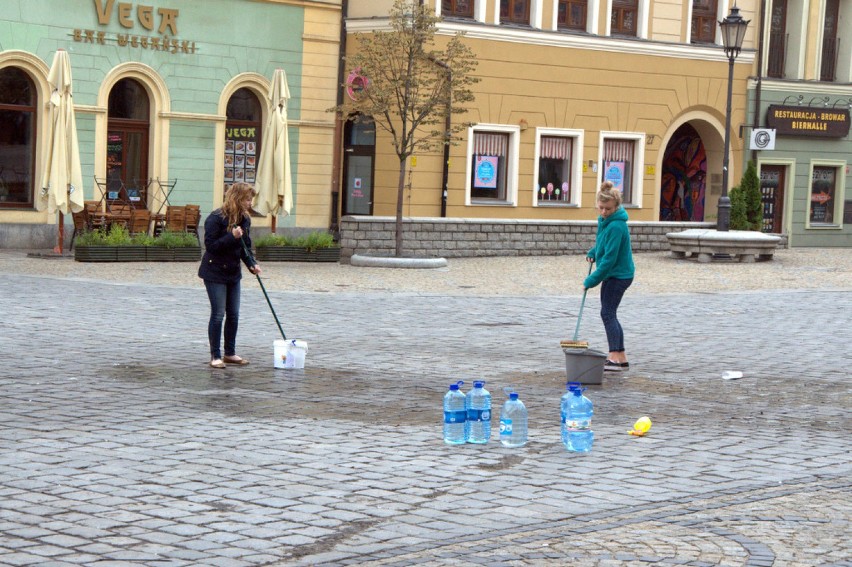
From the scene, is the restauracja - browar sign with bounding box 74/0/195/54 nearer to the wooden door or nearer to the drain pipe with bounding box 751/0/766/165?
the drain pipe with bounding box 751/0/766/165

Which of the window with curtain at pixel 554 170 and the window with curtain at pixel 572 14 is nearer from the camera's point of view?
the window with curtain at pixel 554 170

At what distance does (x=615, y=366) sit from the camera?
13.6 metres

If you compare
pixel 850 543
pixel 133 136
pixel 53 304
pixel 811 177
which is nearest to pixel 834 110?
pixel 811 177

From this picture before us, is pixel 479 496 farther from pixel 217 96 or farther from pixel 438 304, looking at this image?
pixel 217 96

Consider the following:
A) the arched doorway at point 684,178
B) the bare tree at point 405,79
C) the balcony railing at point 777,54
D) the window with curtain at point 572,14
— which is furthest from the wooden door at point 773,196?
the bare tree at point 405,79

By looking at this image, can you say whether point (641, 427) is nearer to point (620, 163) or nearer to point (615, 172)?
point (615, 172)

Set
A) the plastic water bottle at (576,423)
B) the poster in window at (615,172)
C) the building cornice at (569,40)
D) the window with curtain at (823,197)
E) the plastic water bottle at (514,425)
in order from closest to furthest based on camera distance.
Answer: the plastic water bottle at (576,423), the plastic water bottle at (514,425), the building cornice at (569,40), the poster in window at (615,172), the window with curtain at (823,197)

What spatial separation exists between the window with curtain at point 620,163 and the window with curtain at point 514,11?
3.78 meters

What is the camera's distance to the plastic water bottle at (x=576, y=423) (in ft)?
30.3

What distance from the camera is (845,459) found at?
9.36 metres

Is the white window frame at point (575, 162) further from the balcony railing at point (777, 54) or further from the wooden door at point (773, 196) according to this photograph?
the balcony railing at point (777, 54)

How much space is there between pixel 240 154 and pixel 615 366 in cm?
1935

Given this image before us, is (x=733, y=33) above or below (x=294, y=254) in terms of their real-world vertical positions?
above

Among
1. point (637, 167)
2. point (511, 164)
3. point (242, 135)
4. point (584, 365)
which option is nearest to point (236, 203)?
point (584, 365)
